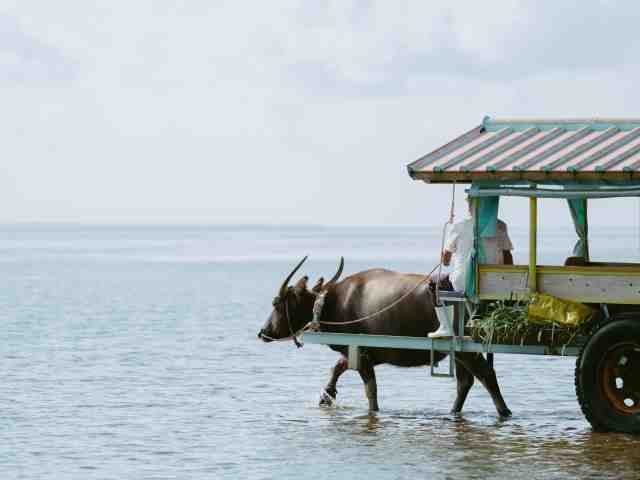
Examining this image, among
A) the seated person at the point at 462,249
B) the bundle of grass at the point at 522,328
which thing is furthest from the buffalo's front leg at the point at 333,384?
the bundle of grass at the point at 522,328

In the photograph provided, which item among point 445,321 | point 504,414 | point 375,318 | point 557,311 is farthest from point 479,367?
point 557,311

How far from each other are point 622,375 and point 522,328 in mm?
991

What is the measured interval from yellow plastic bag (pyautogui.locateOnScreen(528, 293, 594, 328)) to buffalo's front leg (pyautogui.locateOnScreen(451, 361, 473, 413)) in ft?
6.21

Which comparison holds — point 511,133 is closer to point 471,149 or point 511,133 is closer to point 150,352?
point 471,149

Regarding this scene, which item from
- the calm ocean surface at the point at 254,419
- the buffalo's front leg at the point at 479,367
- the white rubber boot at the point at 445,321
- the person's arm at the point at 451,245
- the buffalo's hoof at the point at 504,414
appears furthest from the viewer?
the buffalo's hoof at the point at 504,414

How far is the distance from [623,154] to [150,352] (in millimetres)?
13199

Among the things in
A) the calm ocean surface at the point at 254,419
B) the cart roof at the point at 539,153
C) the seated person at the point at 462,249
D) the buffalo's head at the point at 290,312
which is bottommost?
the calm ocean surface at the point at 254,419

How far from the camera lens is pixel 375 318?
53.2 feet

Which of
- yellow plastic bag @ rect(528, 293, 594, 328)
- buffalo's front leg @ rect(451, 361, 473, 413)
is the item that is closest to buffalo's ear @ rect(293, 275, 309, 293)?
buffalo's front leg @ rect(451, 361, 473, 413)

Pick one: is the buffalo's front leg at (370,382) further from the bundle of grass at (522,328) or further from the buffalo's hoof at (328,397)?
the bundle of grass at (522,328)

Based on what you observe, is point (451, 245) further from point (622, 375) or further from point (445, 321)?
point (622, 375)

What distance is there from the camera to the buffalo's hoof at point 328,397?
17.2 metres

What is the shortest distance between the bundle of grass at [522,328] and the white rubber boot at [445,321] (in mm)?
411

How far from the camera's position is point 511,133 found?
15539 mm
